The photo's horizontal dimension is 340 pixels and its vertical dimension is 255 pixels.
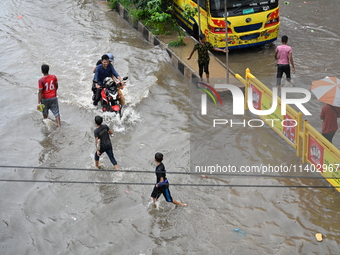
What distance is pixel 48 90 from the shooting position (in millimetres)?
9562

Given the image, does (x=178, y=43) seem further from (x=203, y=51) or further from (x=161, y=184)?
(x=161, y=184)

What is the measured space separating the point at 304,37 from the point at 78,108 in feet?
23.4

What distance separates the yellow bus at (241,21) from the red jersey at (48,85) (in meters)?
4.77

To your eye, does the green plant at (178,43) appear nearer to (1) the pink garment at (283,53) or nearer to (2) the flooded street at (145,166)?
(2) the flooded street at (145,166)

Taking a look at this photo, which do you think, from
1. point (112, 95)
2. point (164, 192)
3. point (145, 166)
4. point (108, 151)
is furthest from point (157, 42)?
point (164, 192)

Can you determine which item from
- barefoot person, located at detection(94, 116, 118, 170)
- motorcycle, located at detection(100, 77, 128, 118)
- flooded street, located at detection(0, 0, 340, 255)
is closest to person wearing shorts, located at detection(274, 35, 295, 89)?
flooded street, located at detection(0, 0, 340, 255)

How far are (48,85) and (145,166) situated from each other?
110 inches

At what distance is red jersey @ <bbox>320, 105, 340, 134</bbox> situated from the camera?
7.46 meters

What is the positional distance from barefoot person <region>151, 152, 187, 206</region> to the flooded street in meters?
0.29

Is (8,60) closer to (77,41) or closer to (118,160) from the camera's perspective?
(77,41)

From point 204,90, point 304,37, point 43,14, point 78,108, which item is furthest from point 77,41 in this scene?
point 304,37

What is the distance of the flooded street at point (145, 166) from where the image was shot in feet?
21.8

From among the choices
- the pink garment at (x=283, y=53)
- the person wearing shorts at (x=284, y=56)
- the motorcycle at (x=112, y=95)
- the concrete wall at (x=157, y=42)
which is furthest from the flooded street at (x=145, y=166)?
the pink garment at (x=283, y=53)

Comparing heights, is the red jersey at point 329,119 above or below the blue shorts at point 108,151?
above
